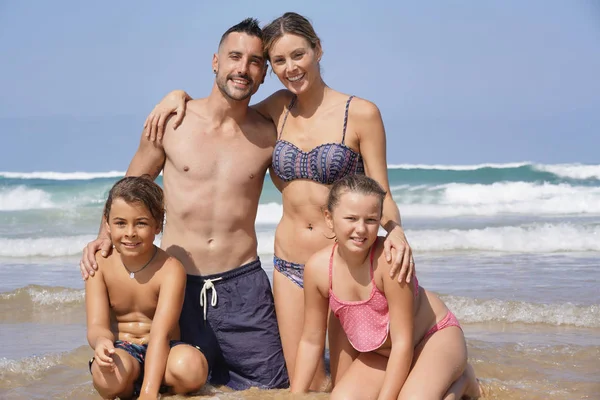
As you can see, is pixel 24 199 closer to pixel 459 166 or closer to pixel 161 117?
pixel 459 166

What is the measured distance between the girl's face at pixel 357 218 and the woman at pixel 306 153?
1.09 ft

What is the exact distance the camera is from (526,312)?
6574 mm

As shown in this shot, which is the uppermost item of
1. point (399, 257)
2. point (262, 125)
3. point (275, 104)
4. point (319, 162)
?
point (275, 104)

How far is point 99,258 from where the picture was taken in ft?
13.9

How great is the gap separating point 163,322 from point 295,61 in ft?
5.34

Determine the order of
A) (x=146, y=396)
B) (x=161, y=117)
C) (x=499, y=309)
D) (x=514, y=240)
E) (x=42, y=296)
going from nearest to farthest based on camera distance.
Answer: (x=146, y=396) < (x=161, y=117) < (x=499, y=309) < (x=42, y=296) < (x=514, y=240)

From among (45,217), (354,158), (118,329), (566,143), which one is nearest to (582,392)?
(354,158)

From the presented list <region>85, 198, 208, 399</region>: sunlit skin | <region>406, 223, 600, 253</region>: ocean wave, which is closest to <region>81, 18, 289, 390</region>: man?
<region>85, 198, 208, 399</region>: sunlit skin

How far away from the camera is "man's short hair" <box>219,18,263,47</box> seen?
4480 millimetres

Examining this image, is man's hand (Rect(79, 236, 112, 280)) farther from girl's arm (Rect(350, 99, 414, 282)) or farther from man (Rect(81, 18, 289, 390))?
girl's arm (Rect(350, 99, 414, 282))

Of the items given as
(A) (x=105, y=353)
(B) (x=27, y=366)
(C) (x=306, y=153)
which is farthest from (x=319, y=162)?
(B) (x=27, y=366)

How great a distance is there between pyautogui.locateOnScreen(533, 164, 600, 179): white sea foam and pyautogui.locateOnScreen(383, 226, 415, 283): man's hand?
64.9 feet

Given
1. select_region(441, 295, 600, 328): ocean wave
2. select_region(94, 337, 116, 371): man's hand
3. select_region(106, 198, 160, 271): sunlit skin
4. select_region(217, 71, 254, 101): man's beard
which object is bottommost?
select_region(441, 295, 600, 328): ocean wave

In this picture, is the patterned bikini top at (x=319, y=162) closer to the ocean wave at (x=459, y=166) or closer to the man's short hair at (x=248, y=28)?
the man's short hair at (x=248, y=28)
